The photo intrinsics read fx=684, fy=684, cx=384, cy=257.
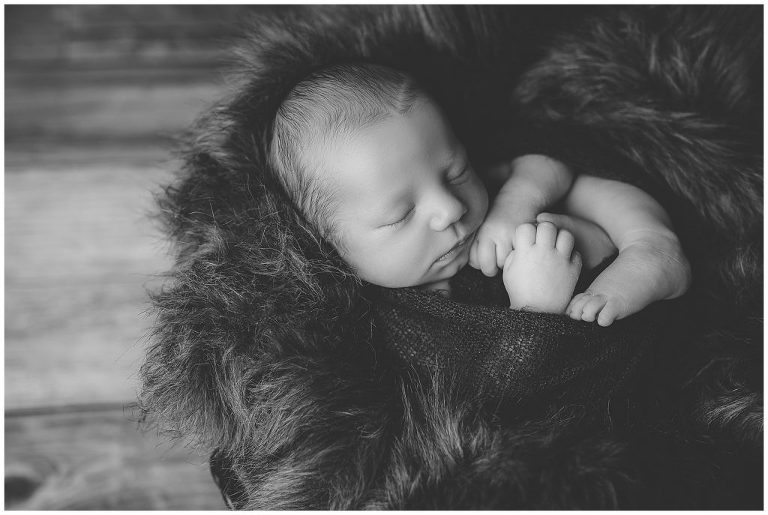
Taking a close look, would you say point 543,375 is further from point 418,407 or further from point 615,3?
point 615,3

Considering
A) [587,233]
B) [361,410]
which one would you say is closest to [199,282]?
[361,410]

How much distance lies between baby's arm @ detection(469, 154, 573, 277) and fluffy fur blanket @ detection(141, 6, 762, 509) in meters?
0.03

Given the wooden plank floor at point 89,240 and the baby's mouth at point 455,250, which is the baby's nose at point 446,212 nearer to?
the baby's mouth at point 455,250

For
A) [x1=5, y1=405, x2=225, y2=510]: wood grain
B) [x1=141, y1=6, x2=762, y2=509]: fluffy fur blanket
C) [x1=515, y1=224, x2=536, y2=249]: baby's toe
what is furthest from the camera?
[x1=5, y1=405, x2=225, y2=510]: wood grain

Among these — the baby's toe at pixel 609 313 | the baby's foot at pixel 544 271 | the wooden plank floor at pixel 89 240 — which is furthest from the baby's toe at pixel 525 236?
the wooden plank floor at pixel 89 240

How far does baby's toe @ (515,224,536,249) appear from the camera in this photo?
2.55 ft

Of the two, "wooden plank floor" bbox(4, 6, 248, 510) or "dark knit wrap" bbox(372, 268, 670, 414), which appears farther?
"wooden plank floor" bbox(4, 6, 248, 510)

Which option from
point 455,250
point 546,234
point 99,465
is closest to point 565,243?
point 546,234

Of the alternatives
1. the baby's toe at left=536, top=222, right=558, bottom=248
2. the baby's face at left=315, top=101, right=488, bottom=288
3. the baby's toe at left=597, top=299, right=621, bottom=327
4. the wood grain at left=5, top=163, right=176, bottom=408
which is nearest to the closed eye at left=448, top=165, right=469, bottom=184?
the baby's face at left=315, top=101, right=488, bottom=288

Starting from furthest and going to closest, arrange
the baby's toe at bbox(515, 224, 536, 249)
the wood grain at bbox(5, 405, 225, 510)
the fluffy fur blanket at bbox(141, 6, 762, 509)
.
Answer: the wood grain at bbox(5, 405, 225, 510)
the baby's toe at bbox(515, 224, 536, 249)
the fluffy fur blanket at bbox(141, 6, 762, 509)

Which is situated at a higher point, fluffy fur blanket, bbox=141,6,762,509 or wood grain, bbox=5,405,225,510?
fluffy fur blanket, bbox=141,6,762,509

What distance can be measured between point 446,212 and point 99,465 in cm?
77

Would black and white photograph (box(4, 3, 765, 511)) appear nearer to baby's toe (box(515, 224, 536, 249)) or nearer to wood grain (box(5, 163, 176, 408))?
baby's toe (box(515, 224, 536, 249))

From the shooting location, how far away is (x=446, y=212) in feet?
2.41
